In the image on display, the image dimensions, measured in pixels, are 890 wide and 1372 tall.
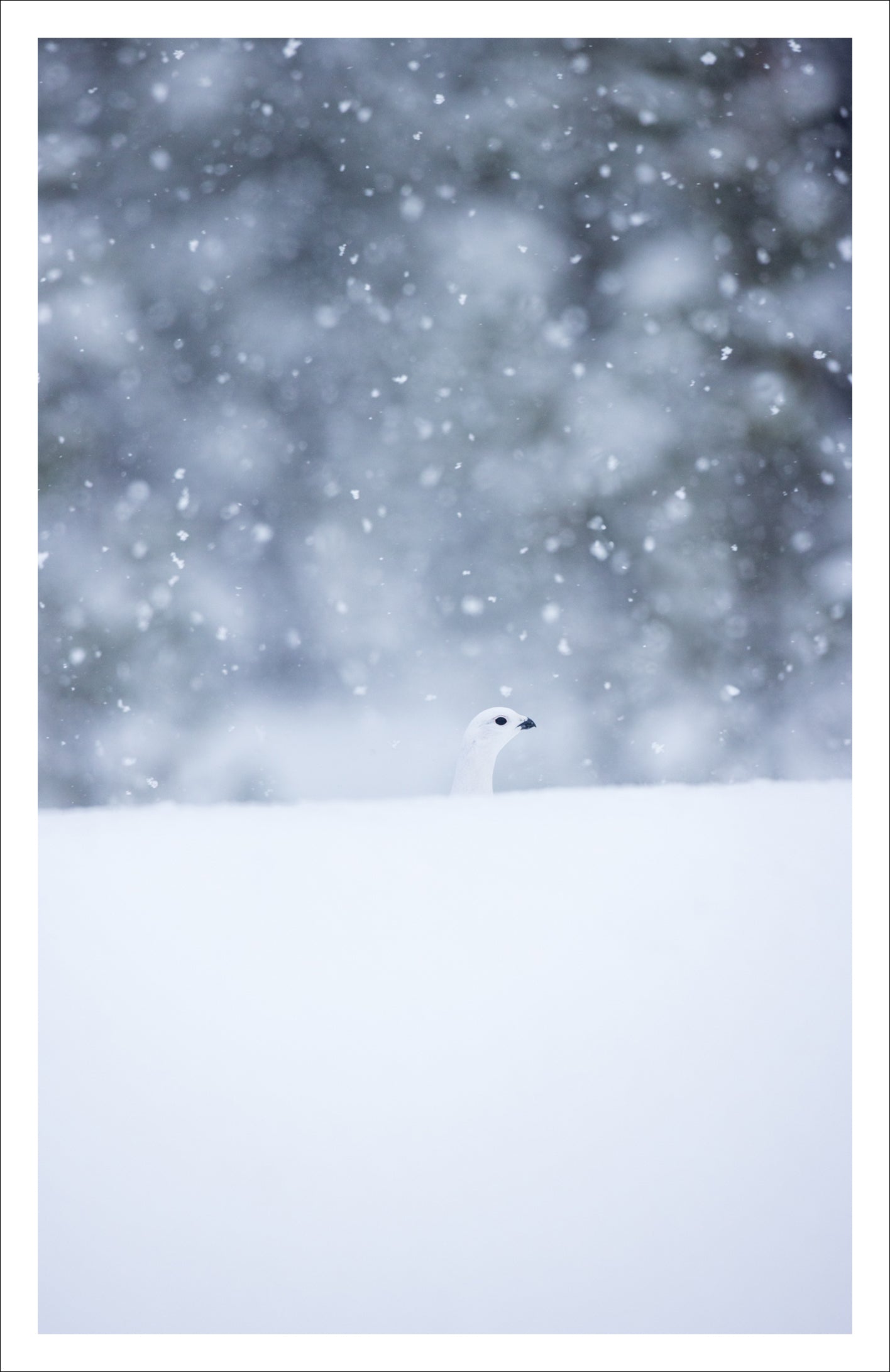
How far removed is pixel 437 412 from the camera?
111 cm

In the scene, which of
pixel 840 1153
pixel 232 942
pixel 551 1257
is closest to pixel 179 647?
pixel 232 942

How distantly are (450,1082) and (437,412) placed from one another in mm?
753

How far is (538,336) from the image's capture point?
43.9 inches

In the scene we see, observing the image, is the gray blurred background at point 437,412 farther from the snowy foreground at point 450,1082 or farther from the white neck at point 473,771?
the snowy foreground at point 450,1082

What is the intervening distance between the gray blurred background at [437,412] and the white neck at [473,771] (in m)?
0.02

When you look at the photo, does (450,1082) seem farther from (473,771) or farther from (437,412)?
(437,412)

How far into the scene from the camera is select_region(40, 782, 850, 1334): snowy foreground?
805 millimetres

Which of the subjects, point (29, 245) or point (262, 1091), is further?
point (29, 245)

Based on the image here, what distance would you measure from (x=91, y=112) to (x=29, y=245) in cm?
17

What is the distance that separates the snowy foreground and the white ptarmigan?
95 millimetres

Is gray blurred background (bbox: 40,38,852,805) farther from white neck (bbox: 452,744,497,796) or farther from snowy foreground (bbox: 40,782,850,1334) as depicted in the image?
snowy foreground (bbox: 40,782,850,1334)

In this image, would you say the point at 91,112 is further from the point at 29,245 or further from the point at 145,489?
the point at 145,489

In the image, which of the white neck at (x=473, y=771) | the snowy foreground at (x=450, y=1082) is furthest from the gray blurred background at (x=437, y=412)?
the snowy foreground at (x=450, y=1082)

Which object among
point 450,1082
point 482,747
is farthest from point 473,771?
point 450,1082
